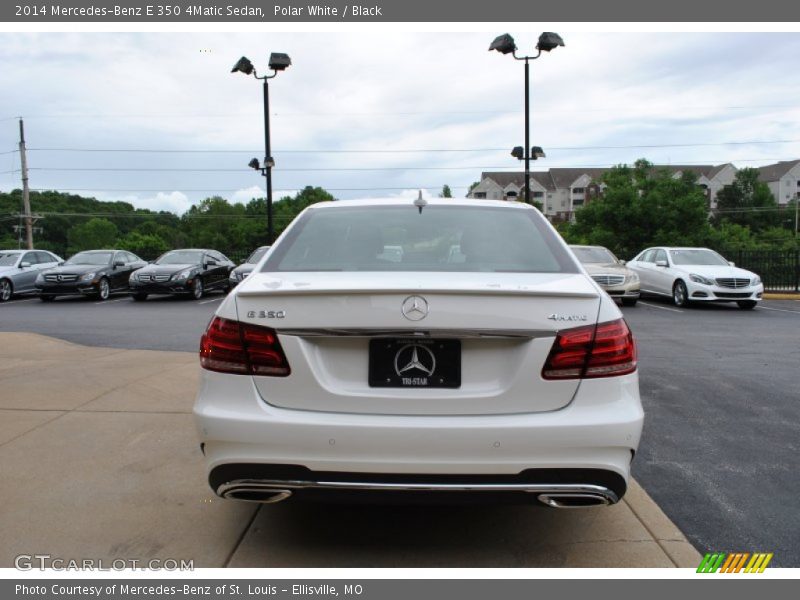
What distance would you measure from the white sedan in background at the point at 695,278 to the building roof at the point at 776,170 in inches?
5278

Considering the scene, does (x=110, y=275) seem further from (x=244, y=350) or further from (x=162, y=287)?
(x=244, y=350)

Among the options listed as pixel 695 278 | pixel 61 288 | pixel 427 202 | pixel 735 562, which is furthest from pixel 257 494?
pixel 61 288

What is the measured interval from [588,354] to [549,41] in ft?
51.3

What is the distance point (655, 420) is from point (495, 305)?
3.35 m

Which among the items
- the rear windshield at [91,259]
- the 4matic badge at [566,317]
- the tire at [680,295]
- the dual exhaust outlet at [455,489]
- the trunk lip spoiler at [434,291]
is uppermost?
the trunk lip spoiler at [434,291]

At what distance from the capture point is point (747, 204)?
11438 cm

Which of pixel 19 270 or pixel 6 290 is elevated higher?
pixel 19 270

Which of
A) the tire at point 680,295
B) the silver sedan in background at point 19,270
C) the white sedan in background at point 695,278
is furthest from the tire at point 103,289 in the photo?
the tire at point 680,295

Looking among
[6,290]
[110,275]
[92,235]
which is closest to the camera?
[6,290]

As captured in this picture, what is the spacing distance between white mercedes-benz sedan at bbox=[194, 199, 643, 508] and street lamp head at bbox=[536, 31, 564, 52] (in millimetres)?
15475

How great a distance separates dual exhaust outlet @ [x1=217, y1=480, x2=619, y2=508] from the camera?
104 inches

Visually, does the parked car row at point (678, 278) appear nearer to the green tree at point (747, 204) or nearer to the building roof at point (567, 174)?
the green tree at point (747, 204)

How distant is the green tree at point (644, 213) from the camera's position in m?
43.9

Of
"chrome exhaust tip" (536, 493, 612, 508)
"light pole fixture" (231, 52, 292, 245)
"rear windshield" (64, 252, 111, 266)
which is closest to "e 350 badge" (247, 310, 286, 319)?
"chrome exhaust tip" (536, 493, 612, 508)
